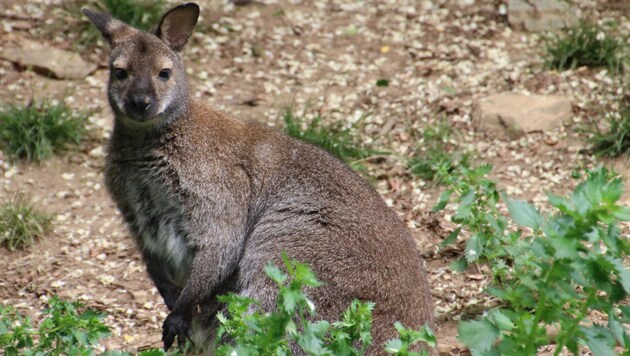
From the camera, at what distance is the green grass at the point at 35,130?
8.17 meters

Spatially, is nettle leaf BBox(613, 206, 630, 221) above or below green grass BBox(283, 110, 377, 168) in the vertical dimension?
above

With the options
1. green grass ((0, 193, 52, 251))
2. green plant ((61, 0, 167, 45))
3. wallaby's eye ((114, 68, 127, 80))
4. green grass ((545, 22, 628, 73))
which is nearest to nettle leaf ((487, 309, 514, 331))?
wallaby's eye ((114, 68, 127, 80))

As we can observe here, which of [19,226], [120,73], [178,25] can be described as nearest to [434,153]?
[178,25]

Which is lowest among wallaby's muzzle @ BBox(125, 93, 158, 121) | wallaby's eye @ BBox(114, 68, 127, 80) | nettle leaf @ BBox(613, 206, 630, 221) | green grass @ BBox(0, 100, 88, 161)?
green grass @ BBox(0, 100, 88, 161)

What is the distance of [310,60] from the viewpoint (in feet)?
31.6

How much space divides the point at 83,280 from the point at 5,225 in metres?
0.84

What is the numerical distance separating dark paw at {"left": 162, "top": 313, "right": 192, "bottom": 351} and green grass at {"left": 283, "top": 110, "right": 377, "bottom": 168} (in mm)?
2580

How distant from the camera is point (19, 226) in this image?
24.3ft

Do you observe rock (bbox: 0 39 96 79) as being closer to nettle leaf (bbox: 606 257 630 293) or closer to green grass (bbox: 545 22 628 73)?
green grass (bbox: 545 22 628 73)

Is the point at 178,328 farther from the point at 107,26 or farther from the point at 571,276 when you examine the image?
the point at 571,276

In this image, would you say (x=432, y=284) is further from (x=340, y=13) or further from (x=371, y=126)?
(x=340, y=13)

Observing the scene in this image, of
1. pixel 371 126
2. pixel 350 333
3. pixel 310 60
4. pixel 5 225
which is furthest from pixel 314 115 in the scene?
pixel 350 333

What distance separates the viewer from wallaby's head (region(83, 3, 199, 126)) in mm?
5492

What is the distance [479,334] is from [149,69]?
293cm
